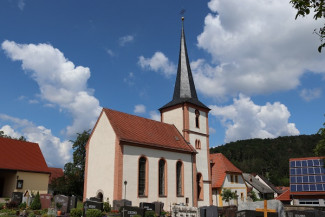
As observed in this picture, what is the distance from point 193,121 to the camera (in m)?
37.0

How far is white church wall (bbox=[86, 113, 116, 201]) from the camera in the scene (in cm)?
2675

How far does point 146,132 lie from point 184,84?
1069 cm

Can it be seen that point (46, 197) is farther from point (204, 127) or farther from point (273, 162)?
point (273, 162)

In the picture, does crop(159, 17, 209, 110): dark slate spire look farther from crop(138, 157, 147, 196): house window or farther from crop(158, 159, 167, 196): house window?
crop(138, 157, 147, 196): house window

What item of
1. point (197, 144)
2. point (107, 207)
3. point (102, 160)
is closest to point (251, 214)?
point (107, 207)

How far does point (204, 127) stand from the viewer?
38344 mm

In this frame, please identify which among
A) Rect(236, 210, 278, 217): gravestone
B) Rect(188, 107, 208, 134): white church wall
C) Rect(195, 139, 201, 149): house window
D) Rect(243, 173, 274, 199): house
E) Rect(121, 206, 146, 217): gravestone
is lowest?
Rect(243, 173, 274, 199): house

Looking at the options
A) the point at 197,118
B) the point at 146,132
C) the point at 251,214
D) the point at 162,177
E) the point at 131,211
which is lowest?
the point at 131,211

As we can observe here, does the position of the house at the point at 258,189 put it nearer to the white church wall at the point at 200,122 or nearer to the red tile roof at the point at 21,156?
the white church wall at the point at 200,122

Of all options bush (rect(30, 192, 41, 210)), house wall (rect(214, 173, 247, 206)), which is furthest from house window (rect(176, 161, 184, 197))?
bush (rect(30, 192, 41, 210))

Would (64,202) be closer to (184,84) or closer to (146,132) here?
(146,132)

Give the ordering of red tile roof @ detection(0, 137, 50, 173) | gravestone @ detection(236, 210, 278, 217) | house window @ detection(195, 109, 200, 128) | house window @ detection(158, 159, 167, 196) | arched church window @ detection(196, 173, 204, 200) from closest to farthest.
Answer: gravestone @ detection(236, 210, 278, 217) < house window @ detection(158, 159, 167, 196) < red tile roof @ detection(0, 137, 50, 173) < arched church window @ detection(196, 173, 204, 200) < house window @ detection(195, 109, 200, 128)

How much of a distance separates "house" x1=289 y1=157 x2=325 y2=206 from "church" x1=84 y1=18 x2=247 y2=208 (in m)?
9.70

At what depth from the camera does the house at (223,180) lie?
38.1m
